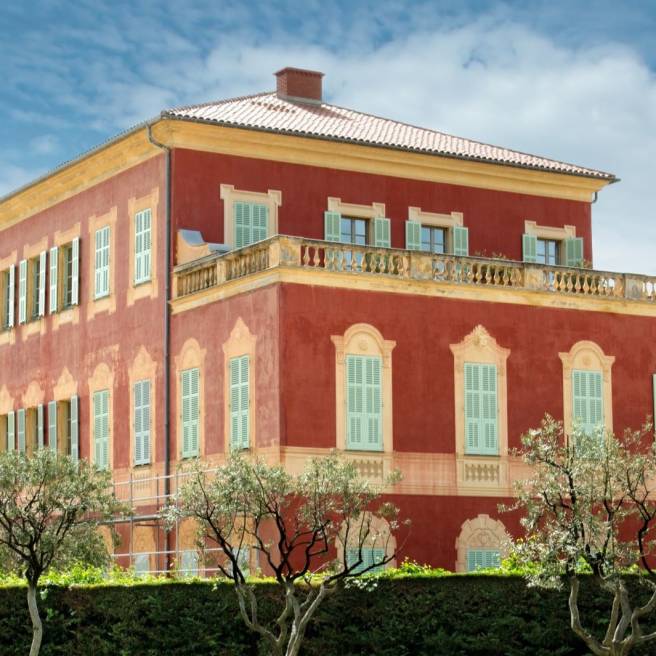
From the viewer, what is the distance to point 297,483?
24062mm

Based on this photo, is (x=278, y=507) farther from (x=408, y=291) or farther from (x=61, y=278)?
(x=61, y=278)

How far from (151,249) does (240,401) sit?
18.5ft

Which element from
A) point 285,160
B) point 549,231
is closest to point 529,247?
point 549,231

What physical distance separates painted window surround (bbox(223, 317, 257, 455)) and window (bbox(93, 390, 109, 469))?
5.91m

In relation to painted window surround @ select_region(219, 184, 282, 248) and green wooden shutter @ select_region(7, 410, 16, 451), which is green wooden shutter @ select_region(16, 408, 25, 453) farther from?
painted window surround @ select_region(219, 184, 282, 248)

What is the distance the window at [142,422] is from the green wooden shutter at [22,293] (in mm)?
A: 7366

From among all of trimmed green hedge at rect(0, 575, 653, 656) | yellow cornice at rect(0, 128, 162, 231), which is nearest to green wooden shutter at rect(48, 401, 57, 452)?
yellow cornice at rect(0, 128, 162, 231)

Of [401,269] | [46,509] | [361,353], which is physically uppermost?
[401,269]

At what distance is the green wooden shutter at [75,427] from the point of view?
127ft

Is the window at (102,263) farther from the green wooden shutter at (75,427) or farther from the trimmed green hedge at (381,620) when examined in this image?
the trimmed green hedge at (381,620)

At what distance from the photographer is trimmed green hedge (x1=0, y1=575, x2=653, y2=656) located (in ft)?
81.1

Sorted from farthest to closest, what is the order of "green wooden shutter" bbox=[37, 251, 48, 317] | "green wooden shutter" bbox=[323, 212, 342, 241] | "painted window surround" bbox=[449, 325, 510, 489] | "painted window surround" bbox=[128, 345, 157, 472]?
"green wooden shutter" bbox=[37, 251, 48, 317] < "green wooden shutter" bbox=[323, 212, 342, 241] < "painted window surround" bbox=[128, 345, 157, 472] < "painted window surround" bbox=[449, 325, 510, 489]

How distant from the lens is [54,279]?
40844 millimetres

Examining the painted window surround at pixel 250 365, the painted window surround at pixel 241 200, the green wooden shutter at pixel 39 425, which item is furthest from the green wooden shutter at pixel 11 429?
the painted window surround at pixel 250 365
